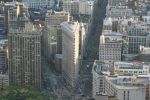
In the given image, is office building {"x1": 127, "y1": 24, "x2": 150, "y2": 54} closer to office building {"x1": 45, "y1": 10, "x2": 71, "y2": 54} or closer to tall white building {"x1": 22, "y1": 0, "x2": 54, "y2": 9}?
office building {"x1": 45, "y1": 10, "x2": 71, "y2": 54}

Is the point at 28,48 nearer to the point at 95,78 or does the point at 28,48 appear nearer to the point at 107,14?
the point at 95,78

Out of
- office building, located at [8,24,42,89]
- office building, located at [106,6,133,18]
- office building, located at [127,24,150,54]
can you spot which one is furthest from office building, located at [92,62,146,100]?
office building, located at [106,6,133,18]

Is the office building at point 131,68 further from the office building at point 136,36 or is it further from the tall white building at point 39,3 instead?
the tall white building at point 39,3

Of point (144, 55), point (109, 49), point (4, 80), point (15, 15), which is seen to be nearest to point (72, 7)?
point (15, 15)

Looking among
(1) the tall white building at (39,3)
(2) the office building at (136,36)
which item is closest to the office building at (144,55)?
(2) the office building at (136,36)

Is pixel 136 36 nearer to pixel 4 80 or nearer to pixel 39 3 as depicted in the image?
pixel 4 80

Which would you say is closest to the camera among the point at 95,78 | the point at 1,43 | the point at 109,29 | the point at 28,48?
the point at 95,78

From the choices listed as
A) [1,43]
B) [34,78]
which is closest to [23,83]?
[34,78]
